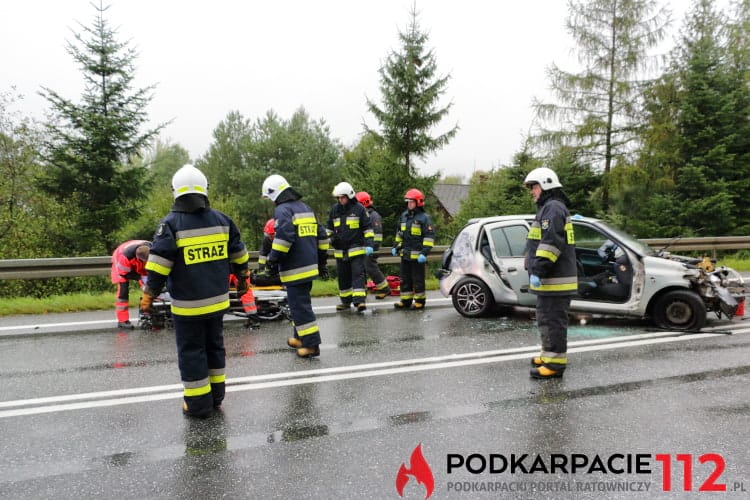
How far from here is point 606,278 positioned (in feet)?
24.2

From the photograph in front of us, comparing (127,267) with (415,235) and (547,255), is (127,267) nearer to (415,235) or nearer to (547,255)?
(415,235)

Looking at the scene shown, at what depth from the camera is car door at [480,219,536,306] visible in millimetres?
7762

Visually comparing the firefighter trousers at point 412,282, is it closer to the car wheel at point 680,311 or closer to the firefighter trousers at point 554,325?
the car wheel at point 680,311

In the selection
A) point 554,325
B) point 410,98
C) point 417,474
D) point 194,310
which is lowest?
point 417,474

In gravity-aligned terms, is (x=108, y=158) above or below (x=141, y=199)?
above

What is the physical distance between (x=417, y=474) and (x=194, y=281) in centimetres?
222

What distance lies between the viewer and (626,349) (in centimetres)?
618

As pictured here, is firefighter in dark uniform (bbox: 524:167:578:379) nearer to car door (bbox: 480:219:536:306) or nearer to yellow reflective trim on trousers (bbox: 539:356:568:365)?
yellow reflective trim on trousers (bbox: 539:356:568:365)

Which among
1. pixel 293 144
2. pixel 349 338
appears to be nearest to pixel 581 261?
pixel 349 338

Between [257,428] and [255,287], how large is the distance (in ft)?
14.1

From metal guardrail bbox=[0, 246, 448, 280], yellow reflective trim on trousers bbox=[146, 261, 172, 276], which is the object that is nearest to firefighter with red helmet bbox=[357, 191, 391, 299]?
metal guardrail bbox=[0, 246, 448, 280]

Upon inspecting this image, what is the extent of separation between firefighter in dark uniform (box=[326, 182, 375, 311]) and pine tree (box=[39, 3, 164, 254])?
10.2 m

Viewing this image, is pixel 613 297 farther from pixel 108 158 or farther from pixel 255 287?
pixel 108 158

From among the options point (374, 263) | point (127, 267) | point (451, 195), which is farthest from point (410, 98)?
point (451, 195)
